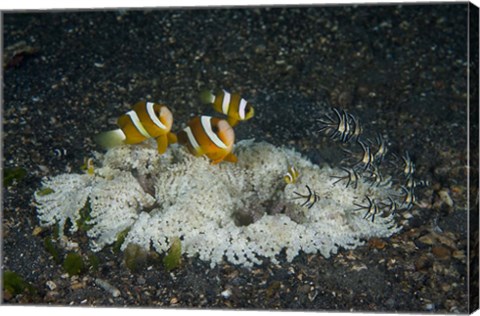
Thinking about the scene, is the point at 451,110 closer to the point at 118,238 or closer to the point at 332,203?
the point at 332,203

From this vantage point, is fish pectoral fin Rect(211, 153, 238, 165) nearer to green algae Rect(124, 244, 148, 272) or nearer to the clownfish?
the clownfish

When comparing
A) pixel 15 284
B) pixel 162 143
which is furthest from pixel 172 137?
pixel 15 284

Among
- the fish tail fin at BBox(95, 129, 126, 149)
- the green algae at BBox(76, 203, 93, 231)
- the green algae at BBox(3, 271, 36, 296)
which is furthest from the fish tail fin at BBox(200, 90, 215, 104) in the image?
the green algae at BBox(3, 271, 36, 296)

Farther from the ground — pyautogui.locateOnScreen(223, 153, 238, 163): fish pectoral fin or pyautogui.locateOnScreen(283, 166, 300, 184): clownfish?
pyautogui.locateOnScreen(223, 153, 238, 163): fish pectoral fin

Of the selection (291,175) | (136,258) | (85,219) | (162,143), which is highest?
(162,143)

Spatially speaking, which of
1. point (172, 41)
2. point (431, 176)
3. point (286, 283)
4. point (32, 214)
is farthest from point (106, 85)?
point (431, 176)

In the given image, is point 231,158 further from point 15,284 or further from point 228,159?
point 15,284
